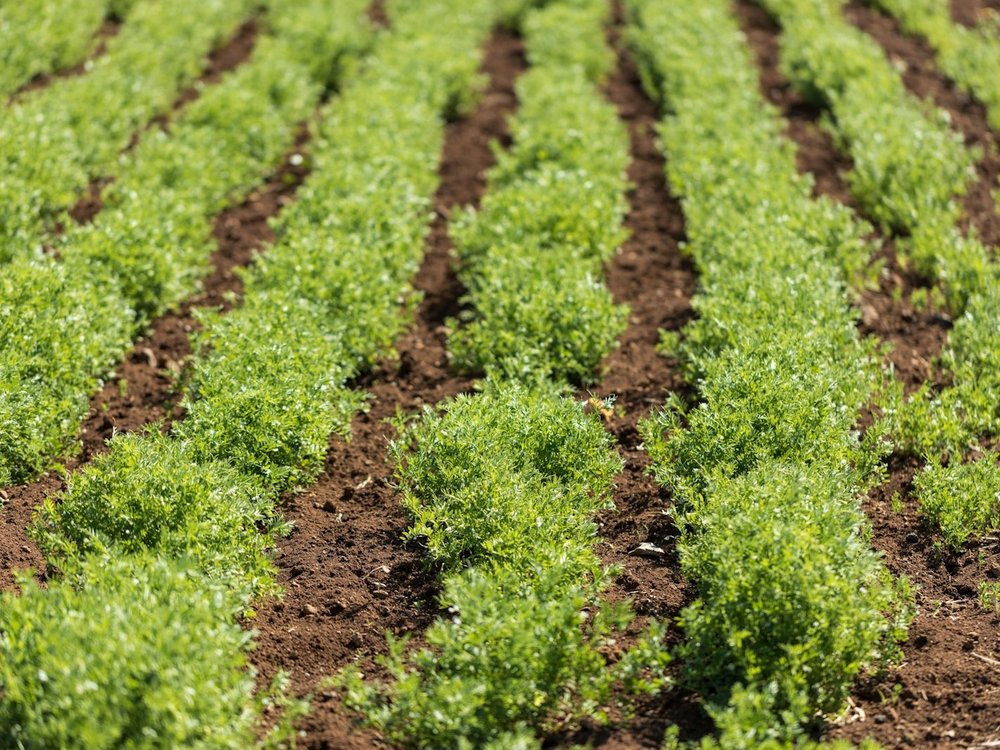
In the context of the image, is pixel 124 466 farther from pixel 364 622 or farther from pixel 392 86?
pixel 392 86

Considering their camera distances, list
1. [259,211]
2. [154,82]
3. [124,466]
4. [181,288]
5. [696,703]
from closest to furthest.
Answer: [696,703] < [124,466] < [181,288] < [259,211] < [154,82]

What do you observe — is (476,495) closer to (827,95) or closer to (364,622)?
(364,622)

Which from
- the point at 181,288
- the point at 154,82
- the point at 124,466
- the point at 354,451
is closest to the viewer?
the point at 124,466

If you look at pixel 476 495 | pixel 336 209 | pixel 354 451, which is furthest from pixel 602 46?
pixel 476 495

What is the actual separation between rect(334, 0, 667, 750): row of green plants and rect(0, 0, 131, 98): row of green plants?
454 cm

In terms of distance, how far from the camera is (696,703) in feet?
Answer: 17.9

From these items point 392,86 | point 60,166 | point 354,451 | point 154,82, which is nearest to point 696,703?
point 354,451

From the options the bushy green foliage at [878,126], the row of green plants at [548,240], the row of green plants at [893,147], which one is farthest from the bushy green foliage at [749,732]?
the bushy green foliage at [878,126]

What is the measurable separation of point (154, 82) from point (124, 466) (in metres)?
6.42

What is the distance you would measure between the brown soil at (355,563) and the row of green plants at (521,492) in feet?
0.48

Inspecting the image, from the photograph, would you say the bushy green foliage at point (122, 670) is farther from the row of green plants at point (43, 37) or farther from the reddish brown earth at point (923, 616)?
the row of green plants at point (43, 37)

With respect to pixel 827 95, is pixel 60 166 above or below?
above

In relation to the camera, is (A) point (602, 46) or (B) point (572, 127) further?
(A) point (602, 46)

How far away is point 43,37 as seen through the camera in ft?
38.4
